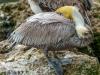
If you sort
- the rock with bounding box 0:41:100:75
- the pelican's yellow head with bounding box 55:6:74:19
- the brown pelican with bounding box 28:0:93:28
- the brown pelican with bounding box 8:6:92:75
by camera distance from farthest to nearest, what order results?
the brown pelican with bounding box 28:0:93:28 < the pelican's yellow head with bounding box 55:6:74:19 < the rock with bounding box 0:41:100:75 < the brown pelican with bounding box 8:6:92:75

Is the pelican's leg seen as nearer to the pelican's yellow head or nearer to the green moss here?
the green moss

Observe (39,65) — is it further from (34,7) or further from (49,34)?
(34,7)

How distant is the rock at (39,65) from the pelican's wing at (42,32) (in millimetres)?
310

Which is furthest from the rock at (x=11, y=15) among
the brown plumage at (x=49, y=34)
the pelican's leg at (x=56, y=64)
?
the pelican's leg at (x=56, y=64)

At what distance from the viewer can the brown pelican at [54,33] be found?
6000mm

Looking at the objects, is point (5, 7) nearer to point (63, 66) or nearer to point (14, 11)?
point (14, 11)

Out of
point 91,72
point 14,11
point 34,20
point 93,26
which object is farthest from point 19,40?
point 14,11

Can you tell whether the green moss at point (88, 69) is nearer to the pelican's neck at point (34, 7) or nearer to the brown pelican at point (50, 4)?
the brown pelican at point (50, 4)

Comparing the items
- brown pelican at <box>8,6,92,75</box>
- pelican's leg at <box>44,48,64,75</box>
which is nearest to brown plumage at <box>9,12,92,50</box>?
brown pelican at <box>8,6,92,75</box>

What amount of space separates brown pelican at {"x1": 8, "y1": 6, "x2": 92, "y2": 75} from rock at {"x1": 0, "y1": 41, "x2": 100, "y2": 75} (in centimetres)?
13

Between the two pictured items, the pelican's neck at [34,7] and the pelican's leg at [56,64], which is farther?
the pelican's neck at [34,7]

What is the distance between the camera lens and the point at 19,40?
239 inches

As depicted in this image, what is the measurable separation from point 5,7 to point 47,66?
8.50ft

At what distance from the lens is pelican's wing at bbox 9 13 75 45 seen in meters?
6.03
